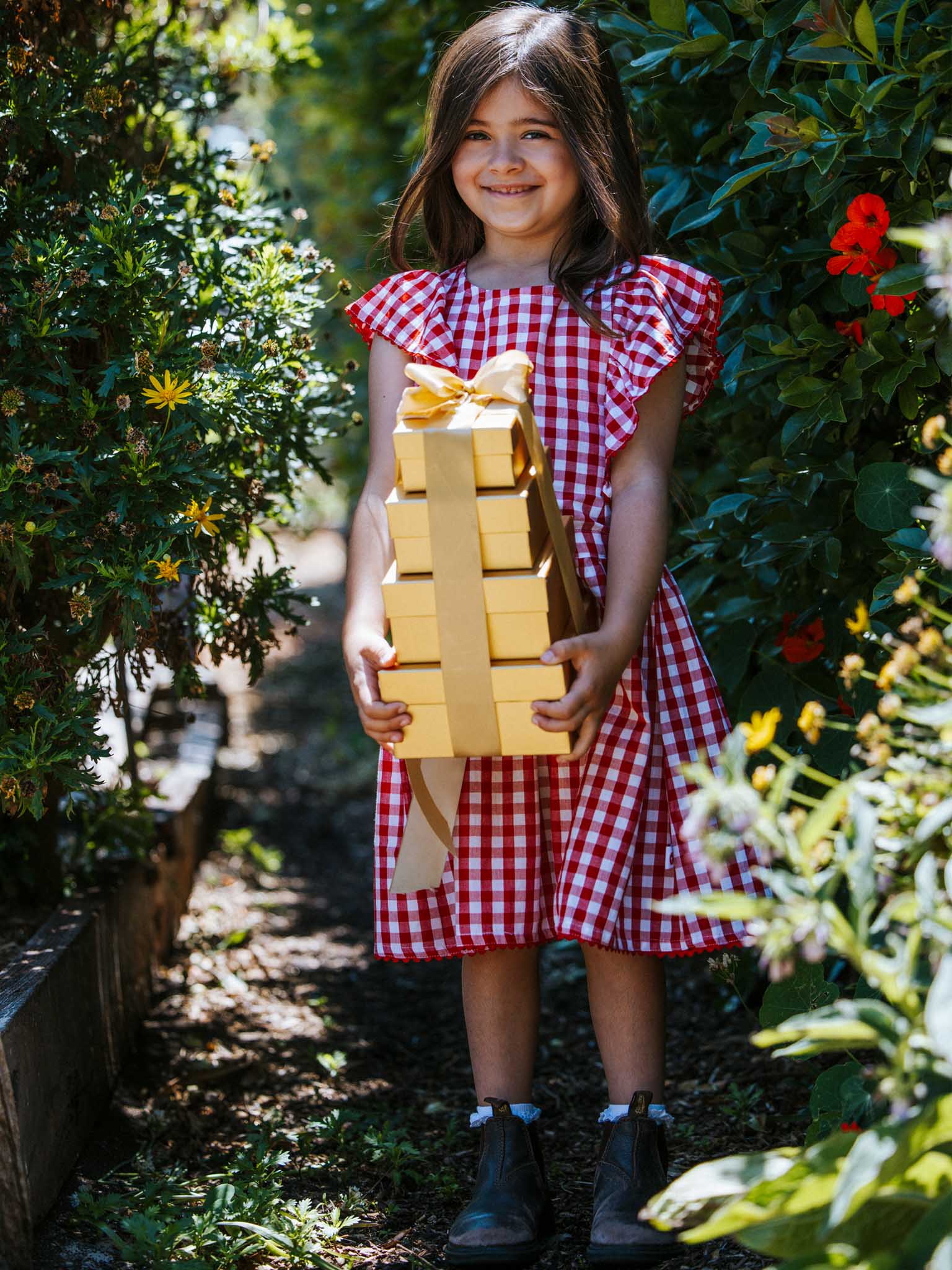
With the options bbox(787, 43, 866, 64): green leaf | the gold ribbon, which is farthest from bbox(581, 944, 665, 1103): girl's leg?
bbox(787, 43, 866, 64): green leaf

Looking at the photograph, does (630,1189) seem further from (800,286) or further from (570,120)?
(570,120)

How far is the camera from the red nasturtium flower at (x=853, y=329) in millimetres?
1884

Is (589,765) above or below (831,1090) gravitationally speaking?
above

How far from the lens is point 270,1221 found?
1.81 metres

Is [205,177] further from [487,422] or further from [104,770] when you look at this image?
[104,770]

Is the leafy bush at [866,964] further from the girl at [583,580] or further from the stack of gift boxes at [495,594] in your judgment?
the girl at [583,580]

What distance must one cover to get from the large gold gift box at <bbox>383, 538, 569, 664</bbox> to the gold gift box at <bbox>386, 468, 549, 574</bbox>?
2cm

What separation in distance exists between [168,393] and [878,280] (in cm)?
95

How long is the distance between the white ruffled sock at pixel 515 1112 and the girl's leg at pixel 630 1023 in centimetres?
12

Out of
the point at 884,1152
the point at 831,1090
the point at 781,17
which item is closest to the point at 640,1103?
the point at 831,1090

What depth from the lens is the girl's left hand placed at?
5.34ft

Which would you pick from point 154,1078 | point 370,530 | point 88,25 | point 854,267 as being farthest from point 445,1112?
point 88,25

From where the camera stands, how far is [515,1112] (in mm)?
1955

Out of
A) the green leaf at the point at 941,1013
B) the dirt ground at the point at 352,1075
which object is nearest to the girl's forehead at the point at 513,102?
the green leaf at the point at 941,1013
